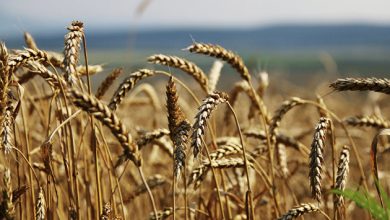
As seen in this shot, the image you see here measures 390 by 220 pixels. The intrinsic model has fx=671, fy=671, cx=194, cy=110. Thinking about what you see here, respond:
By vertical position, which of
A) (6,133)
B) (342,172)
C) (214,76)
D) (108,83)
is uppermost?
(214,76)

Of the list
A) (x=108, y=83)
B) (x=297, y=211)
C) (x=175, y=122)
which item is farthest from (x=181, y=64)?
(x=297, y=211)

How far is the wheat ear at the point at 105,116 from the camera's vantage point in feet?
5.51

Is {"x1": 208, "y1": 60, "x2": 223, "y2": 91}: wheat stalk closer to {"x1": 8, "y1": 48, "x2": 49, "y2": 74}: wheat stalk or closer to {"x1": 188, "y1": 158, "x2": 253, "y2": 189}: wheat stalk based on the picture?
{"x1": 188, "y1": 158, "x2": 253, "y2": 189}: wheat stalk

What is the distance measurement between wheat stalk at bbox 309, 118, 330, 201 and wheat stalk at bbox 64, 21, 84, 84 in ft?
2.53

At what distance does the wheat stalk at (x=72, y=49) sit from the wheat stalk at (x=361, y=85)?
0.81 metres

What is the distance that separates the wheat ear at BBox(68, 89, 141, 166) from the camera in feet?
5.51

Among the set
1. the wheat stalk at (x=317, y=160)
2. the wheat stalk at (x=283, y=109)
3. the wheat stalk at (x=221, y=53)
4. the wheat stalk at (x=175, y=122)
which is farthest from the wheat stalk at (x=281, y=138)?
the wheat stalk at (x=175, y=122)

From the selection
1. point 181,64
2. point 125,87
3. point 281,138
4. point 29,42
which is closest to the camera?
point 125,87

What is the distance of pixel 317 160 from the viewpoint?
2078 millimetres

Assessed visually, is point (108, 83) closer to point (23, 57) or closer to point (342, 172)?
point (23, 57)

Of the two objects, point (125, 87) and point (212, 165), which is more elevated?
point (125, 87)

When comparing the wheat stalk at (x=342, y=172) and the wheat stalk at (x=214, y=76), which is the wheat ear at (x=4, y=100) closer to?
the wheat stalk at (x=342, y=172)

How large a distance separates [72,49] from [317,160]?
0.82m

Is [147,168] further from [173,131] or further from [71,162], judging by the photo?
[173,131]
